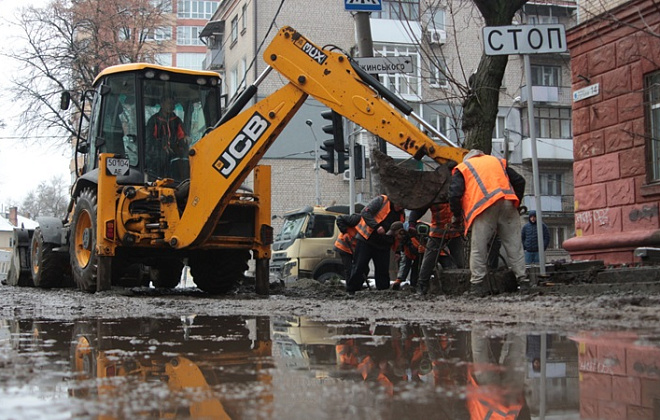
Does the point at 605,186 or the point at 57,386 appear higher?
the point at 605,186

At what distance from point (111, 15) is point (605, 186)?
85.8 feet

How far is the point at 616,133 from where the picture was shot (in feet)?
44.1

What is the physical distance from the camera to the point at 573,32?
14570 mm

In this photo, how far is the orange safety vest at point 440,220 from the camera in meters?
10.1

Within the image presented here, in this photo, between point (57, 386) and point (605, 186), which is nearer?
point (57, 386)

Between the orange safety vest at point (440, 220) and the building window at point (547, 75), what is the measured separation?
3442 cm

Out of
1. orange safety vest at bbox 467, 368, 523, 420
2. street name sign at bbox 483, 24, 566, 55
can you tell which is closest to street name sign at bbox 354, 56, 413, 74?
street name sign at bbox 483, 24, 566, 55

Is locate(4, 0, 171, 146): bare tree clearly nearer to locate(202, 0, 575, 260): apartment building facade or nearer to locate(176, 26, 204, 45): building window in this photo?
locate(202, 0, 575, 260): apartment building facade

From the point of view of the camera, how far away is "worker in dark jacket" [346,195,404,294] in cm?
1132

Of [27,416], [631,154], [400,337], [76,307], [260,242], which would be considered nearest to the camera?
[27,416]

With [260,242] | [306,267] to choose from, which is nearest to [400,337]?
[260,242]

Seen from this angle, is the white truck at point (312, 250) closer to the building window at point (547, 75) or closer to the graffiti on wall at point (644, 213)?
the graffiti on wall at point (644, 213)

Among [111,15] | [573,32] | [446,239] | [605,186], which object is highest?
[111,15]

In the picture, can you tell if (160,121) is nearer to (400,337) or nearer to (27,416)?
(400,337)
